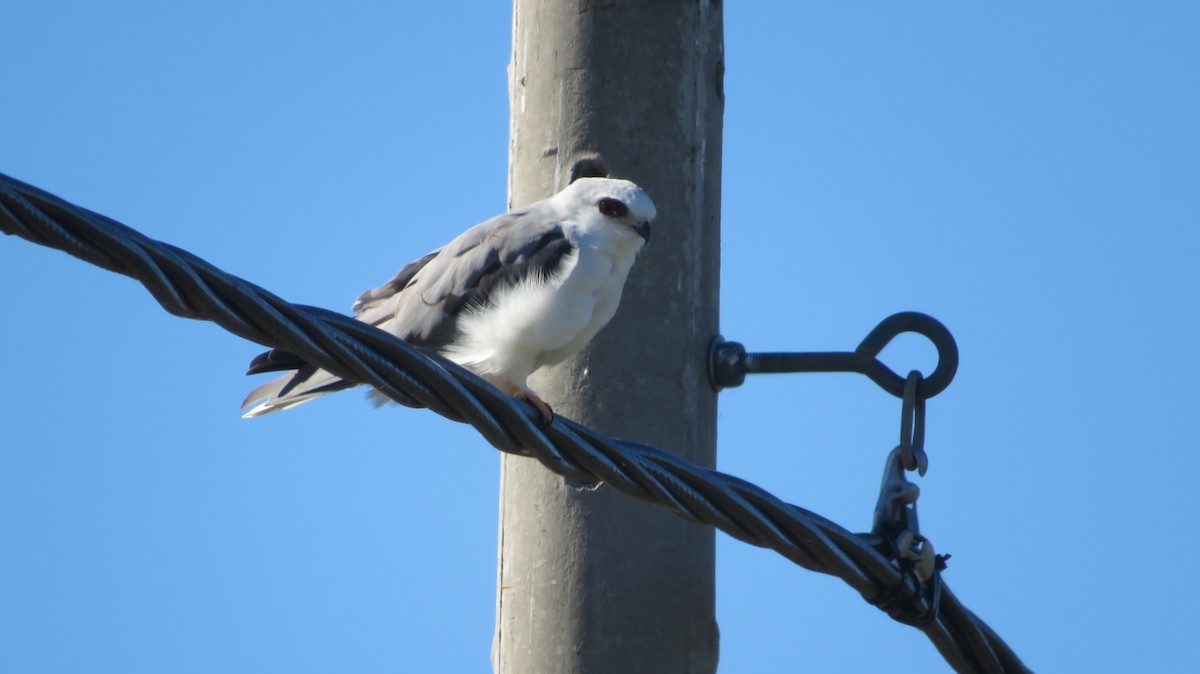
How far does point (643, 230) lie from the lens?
561 centimetres

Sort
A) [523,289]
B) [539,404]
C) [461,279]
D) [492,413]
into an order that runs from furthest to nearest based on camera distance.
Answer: [461,279]
[523,289]
[539,404]
[492,413]

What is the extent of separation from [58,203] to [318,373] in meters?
2.89

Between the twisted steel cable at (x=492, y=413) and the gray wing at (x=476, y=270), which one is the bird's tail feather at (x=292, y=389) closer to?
the gray wing at (x=476, y=270)

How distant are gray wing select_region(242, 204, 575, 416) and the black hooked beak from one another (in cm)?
32

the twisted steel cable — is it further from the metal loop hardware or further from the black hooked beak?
the black hooked beak

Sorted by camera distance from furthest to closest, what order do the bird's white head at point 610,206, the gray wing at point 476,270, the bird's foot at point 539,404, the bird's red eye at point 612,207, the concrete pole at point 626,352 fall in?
the gray wing at point 476,270 < the bird's red eye at point 612,207 < the bird's white head at point 610,206 < the concrete pole at point 626,352 < the bird's foot at point 539,404

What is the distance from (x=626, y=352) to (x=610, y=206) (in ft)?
1.73

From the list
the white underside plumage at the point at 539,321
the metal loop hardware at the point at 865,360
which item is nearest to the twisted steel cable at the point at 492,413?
the metal loop hardware at the point at 865,360

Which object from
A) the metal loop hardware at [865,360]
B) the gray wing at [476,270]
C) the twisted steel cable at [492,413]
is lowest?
the twisted steel cable at [492,413]

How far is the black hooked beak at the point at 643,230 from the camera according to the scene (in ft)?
18.3

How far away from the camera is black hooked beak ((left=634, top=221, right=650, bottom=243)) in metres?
5.58

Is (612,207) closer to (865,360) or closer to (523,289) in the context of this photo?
(523,289)

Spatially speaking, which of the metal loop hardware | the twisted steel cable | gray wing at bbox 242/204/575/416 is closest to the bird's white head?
gray wing at bbox 242/204/575/416

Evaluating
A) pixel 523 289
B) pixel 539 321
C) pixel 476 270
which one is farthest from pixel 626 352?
pixel 476 270
